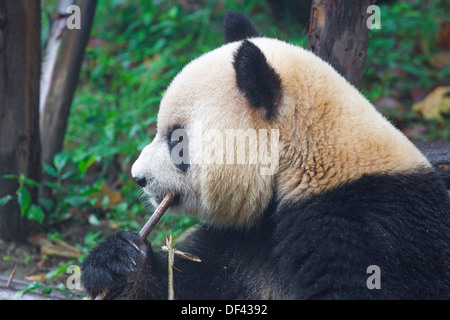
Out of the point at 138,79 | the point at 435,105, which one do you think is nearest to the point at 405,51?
the point at 435,105

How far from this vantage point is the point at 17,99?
145 inches

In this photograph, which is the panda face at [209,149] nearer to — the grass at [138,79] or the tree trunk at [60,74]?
the grass at [138,79]

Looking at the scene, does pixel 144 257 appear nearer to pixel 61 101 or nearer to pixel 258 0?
pixel 61 101

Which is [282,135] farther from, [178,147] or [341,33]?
[341,33]

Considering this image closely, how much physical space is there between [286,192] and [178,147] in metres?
0.58

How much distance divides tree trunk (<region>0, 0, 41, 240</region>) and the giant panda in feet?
4.87

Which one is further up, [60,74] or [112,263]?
[60,74]

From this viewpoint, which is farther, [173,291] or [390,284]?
[173,291]

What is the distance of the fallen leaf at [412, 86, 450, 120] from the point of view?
5379 millimetres

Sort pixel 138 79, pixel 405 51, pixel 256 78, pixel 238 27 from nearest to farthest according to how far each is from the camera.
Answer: pixel 256 78
pixel 238 27
pixel 138 79
pixel 405 51

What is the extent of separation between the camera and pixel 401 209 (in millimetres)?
2273

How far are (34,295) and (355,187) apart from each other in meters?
2.00
